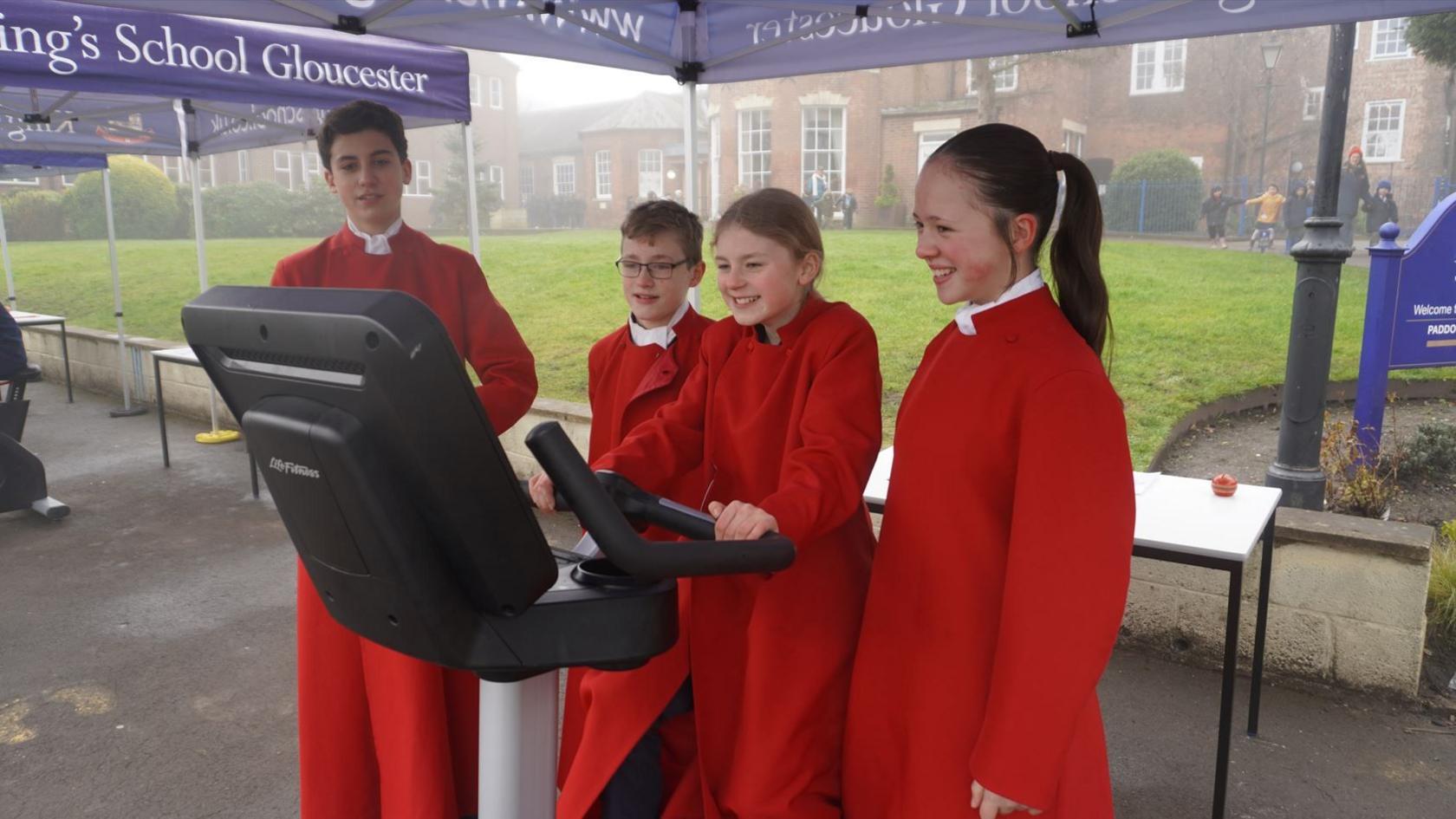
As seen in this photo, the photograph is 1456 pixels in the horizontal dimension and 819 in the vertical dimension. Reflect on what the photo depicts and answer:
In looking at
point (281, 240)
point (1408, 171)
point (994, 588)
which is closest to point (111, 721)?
point (994, 588)

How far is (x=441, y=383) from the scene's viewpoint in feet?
2.99

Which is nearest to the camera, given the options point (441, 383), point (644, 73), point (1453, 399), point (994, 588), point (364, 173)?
point (441, 383)

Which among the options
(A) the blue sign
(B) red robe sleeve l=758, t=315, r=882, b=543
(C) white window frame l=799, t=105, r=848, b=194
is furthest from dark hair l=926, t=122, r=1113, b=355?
(C) white window frame l=799, t=105, r=848, b=194

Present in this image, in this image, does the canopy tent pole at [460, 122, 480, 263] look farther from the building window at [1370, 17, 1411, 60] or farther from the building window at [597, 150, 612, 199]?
the building window at [597, 150, 612, 199]

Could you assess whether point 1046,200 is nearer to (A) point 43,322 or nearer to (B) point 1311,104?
(A) point 43,322

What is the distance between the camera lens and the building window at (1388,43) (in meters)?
26.6

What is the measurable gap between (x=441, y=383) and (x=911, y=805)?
45.5 inches

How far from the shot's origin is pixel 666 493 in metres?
2.33

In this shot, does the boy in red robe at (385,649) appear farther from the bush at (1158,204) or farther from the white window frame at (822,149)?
the white window frame at (822,149)

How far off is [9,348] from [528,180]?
144ft

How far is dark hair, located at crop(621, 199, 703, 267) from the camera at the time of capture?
2545 mm

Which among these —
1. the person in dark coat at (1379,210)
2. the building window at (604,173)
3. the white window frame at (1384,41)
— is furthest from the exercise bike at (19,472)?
the building window at (604,173)

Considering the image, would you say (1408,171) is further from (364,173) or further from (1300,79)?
(364,173)

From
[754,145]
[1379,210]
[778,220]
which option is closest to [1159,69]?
[1379,210]
